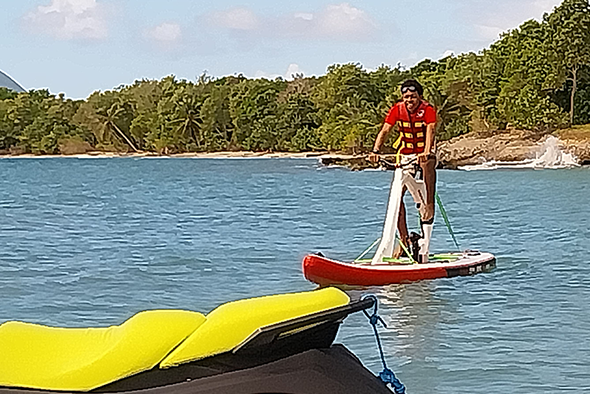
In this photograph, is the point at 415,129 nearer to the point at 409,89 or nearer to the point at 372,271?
the point at 409,89

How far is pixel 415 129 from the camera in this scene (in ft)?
23.4

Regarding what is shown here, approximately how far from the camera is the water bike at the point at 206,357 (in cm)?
167

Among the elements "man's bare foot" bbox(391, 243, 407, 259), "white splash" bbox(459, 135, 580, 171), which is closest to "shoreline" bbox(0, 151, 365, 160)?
"white splash" bbox(459, 135, 580, 171)

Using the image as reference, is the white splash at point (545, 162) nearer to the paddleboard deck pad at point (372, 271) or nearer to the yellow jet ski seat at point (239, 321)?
the paddleboard deck pad at point (372, 271)

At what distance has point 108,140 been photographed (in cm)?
7244

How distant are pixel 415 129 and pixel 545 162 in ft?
99.2

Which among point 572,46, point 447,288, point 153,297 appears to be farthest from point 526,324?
point 572,46

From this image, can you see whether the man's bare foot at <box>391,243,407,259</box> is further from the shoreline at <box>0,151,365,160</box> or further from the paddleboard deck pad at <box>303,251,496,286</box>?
the shoreline at <box>0,151,365,160</box>

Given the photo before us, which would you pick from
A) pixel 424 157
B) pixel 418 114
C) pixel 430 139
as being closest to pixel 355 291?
pixel 424 157

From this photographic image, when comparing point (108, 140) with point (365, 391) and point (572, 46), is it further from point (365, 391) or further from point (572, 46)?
point (365, 391)

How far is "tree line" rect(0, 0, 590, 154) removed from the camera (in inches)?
1569

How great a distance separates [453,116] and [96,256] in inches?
1601

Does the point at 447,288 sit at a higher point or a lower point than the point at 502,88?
lower

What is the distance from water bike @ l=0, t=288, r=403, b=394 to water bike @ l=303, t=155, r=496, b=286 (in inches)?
203
